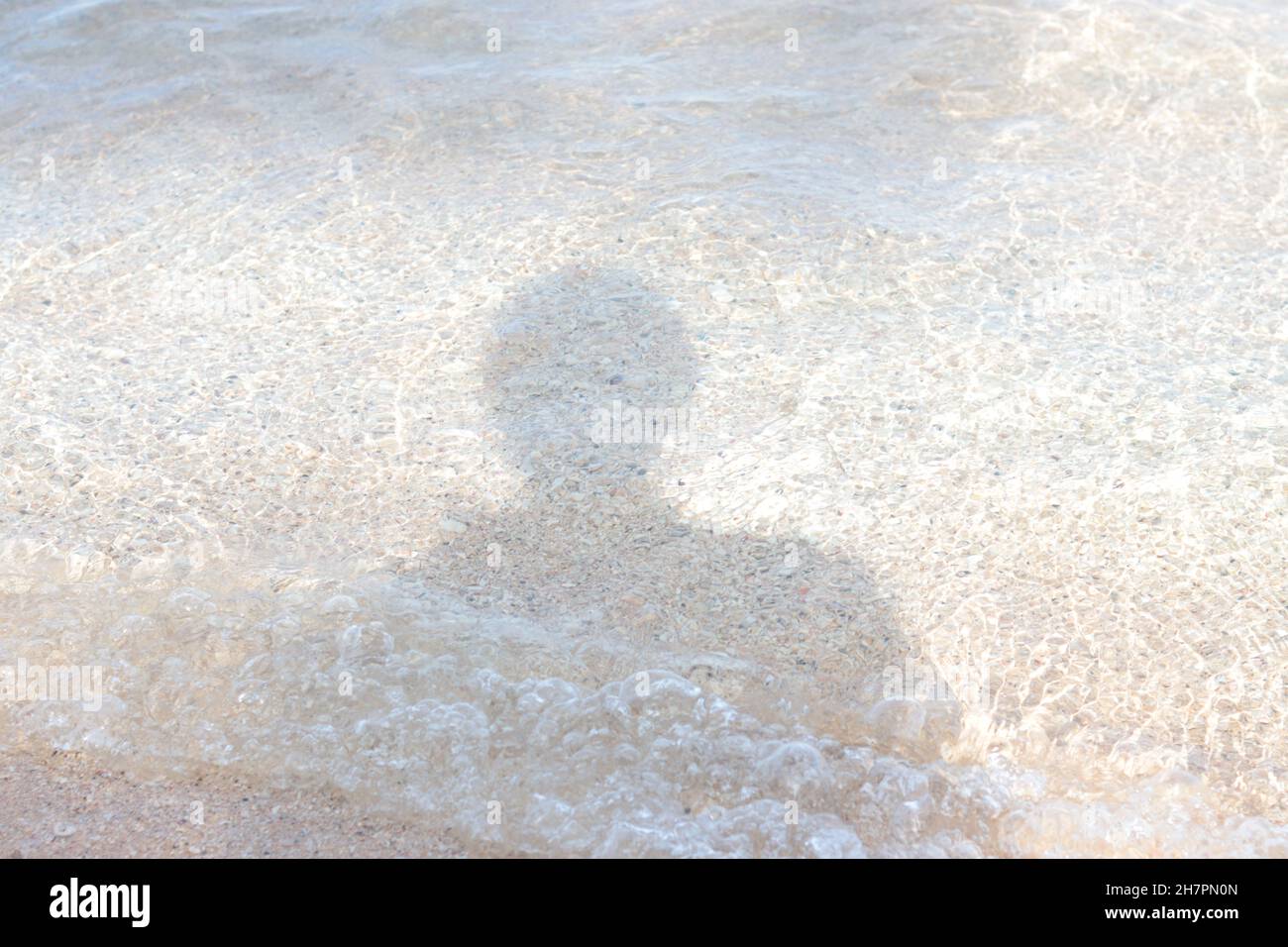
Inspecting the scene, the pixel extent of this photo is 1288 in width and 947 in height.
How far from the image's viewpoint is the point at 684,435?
140 inches

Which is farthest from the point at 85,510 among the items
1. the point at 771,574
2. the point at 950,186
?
the point at 950,186

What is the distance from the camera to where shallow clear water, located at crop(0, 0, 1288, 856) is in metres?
2.64

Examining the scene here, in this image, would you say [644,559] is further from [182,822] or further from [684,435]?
[182,822]

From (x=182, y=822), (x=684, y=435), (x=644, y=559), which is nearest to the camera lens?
(x=182, y=822)

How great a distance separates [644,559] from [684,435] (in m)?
0.57

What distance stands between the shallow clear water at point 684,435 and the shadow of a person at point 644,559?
0.01 metres

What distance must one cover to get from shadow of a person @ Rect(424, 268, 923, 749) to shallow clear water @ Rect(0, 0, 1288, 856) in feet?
0.05

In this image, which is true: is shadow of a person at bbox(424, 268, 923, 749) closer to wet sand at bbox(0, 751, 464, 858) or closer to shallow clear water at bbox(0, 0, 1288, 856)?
shallow clear water at bbox(0, 0, 1288, 856)

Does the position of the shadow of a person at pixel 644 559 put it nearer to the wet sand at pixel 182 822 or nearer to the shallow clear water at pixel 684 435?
the shallow clear water at pixel 684 435

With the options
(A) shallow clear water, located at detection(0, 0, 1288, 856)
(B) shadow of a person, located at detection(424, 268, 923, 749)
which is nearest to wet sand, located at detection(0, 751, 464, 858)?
(A) shallow clear water, located at detection(0, 0, 1288, 856)

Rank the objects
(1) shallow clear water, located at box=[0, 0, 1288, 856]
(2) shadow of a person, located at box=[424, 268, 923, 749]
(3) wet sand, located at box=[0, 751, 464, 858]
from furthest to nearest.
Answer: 1. (2) shadow of a person, located at box=[424, 268, 923, 749]
2. (1) shallow clear water, located at box=[0, 0, 1288, 856]
3. (3) wet sand, located at box=[0, 751, 464, 858]

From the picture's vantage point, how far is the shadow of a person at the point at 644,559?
2809 mm

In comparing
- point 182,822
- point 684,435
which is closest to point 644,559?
point 684,435

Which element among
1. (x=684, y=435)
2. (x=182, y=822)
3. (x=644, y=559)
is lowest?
(x=182, y=822)
